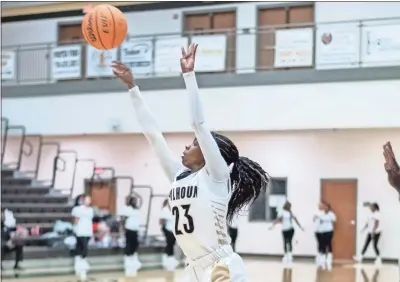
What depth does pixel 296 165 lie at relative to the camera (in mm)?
20062

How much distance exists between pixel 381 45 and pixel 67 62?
326 inches

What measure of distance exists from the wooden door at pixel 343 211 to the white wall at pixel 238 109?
399 centimetres

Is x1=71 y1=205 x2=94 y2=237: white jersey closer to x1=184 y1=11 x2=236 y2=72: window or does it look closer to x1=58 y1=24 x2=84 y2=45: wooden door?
x1=184 y1=11 x2=236 y2=72: window

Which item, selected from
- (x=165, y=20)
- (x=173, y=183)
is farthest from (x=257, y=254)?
(x=173, y=183)

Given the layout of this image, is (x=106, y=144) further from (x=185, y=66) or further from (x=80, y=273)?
(x=185, y=66)

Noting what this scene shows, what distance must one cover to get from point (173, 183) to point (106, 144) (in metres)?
17.1

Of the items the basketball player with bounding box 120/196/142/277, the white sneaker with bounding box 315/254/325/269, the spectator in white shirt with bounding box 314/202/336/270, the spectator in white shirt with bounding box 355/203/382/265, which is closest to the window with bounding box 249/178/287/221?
the spectator in white shirt with bounding box 355/203/382/265

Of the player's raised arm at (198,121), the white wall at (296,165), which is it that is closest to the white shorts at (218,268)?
the player's raised arm at (198,121)

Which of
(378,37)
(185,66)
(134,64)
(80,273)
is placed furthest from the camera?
(134,64)

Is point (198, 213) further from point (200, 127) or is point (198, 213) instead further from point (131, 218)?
point (131, 218)

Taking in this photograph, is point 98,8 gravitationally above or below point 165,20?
below

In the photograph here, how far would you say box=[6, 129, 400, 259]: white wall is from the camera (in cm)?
1922

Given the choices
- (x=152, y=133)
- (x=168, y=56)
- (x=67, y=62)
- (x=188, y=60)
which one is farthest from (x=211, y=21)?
(x=188, y=60)

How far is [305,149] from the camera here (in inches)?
774
